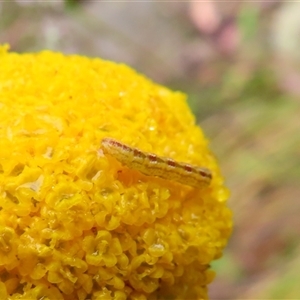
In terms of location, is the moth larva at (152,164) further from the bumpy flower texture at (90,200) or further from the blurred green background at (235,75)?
the blurred green background at (235,75)

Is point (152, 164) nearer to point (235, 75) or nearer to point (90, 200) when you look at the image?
point (90, 200)

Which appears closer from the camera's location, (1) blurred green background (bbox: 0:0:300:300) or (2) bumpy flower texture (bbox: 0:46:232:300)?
(2) bumpy flower texture (bbox: 0:46:232:300)

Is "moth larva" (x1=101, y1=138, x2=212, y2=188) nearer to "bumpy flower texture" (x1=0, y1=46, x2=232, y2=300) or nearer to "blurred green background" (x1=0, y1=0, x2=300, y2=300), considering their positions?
"bumpy flower texture" (x1=0, y1=46, x2=232, y2=300)

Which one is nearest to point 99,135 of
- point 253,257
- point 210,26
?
point 253,257

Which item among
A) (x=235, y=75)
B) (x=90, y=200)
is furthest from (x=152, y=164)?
(x=235, y=75)

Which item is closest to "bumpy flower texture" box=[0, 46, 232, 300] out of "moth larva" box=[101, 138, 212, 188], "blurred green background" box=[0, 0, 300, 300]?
"moth larva" box=[101, 138, 212, 188]
